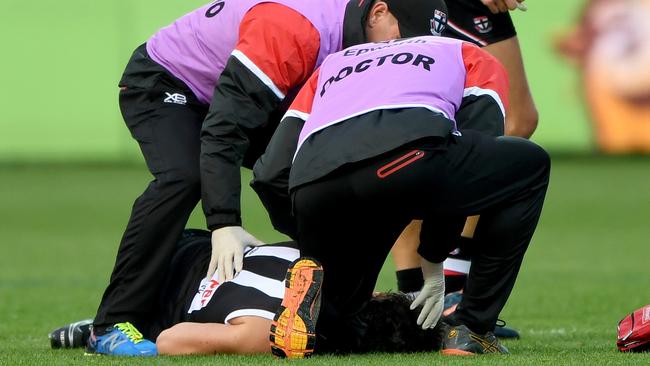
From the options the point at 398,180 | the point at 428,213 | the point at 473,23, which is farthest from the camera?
the point at 473,23

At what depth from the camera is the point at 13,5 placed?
54.1ft

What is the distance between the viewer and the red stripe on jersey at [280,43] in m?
4.94

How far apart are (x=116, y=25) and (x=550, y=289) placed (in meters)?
9.84

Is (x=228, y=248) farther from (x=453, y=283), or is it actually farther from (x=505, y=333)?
(x=453, y=283)

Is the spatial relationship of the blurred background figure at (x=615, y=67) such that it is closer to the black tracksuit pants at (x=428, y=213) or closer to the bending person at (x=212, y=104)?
the bending person at (x=212, y=104)

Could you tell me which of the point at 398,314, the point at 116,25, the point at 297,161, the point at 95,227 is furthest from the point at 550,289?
the point at 116,25

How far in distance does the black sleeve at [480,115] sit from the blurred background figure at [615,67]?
10624 millimetres

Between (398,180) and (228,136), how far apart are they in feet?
2.60

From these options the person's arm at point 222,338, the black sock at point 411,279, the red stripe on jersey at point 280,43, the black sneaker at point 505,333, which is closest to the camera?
the person's arm at point 222,338

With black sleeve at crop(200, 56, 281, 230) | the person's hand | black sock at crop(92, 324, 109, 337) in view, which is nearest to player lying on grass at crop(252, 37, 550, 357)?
black sleeve at crop(200, 56, 281, 230)

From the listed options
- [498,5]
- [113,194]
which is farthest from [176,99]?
[113,194]

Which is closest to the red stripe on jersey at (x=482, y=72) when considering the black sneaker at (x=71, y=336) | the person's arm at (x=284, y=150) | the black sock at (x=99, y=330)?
the person's arm at (x=284, y=150)

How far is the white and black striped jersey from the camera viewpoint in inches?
189

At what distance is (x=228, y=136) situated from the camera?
16.0 feet
